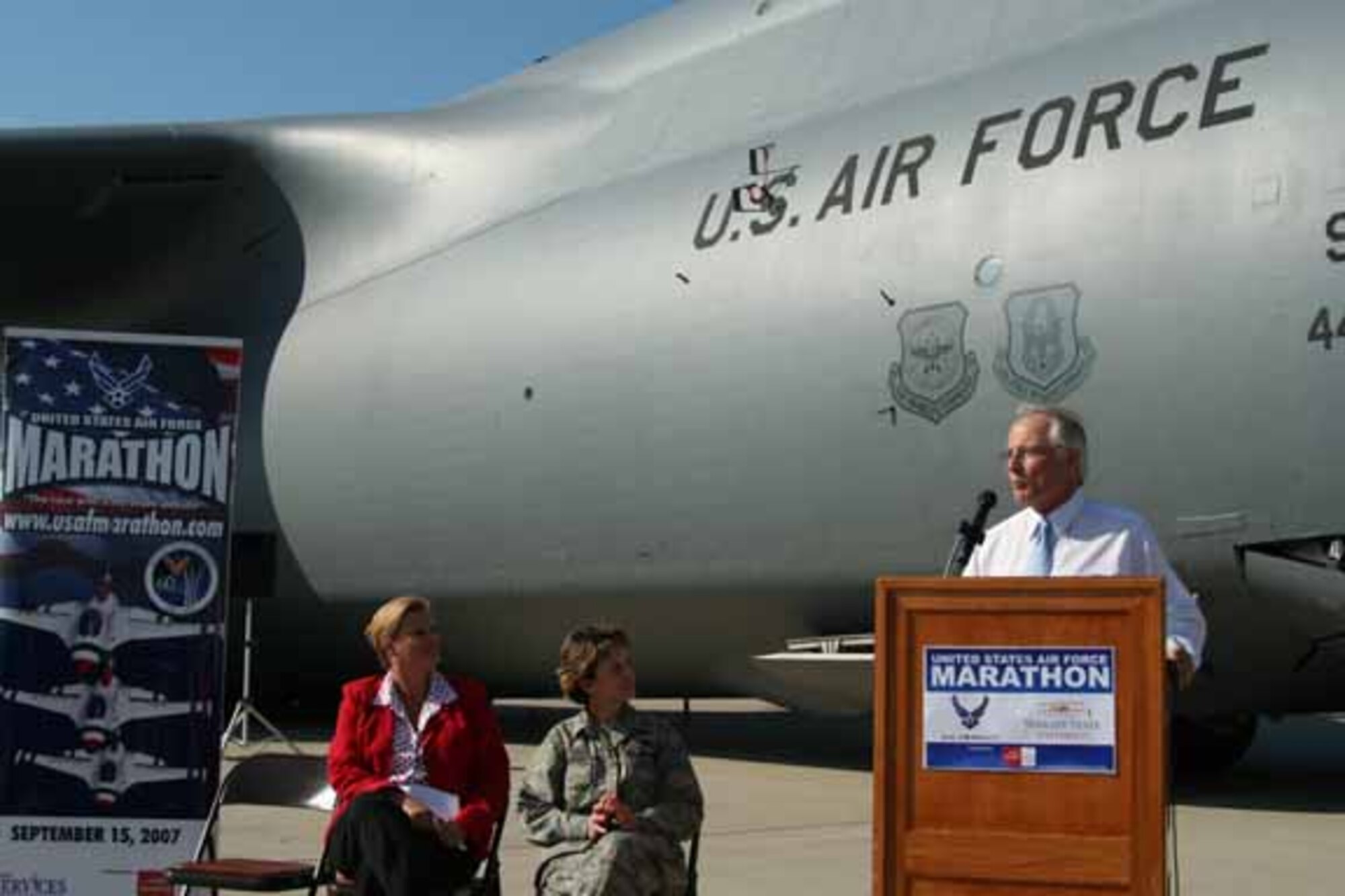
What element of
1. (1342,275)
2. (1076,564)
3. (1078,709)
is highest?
(1342,275)

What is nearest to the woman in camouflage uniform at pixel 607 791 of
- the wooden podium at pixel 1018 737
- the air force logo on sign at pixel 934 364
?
the wooden podium at pixel 1018 737

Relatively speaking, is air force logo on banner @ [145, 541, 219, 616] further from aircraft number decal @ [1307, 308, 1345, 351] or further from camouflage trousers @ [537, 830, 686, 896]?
aircraft number decal @ [1307, 308, 1345, 351]

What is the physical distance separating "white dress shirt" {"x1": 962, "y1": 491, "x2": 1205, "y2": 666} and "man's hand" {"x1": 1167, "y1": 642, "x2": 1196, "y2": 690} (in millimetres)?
52

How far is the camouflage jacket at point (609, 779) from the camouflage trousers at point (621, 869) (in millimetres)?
49

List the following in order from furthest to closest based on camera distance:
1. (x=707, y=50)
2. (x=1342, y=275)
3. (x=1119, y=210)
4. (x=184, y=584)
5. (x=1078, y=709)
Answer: (x=707, y=50), (x=1119, y=210), (x=1342, y=275), (x=184, y=584), (x=1078, y=709)

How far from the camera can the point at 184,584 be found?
629 centimetres

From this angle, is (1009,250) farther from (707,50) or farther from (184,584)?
(184,584)

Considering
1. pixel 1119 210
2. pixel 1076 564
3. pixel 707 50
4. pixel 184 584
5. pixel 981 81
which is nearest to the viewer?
pixel 1076 564

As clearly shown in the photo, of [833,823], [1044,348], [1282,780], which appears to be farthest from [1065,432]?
[1282,780]

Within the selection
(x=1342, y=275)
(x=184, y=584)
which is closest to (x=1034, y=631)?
(x=184, y=584)

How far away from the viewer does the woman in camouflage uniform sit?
16.1 ft

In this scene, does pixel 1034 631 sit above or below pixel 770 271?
below

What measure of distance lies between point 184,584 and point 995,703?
3444 mm

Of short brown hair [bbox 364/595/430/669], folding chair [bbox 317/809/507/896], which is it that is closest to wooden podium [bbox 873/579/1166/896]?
folding chair [bbox 317/809/507/896]
